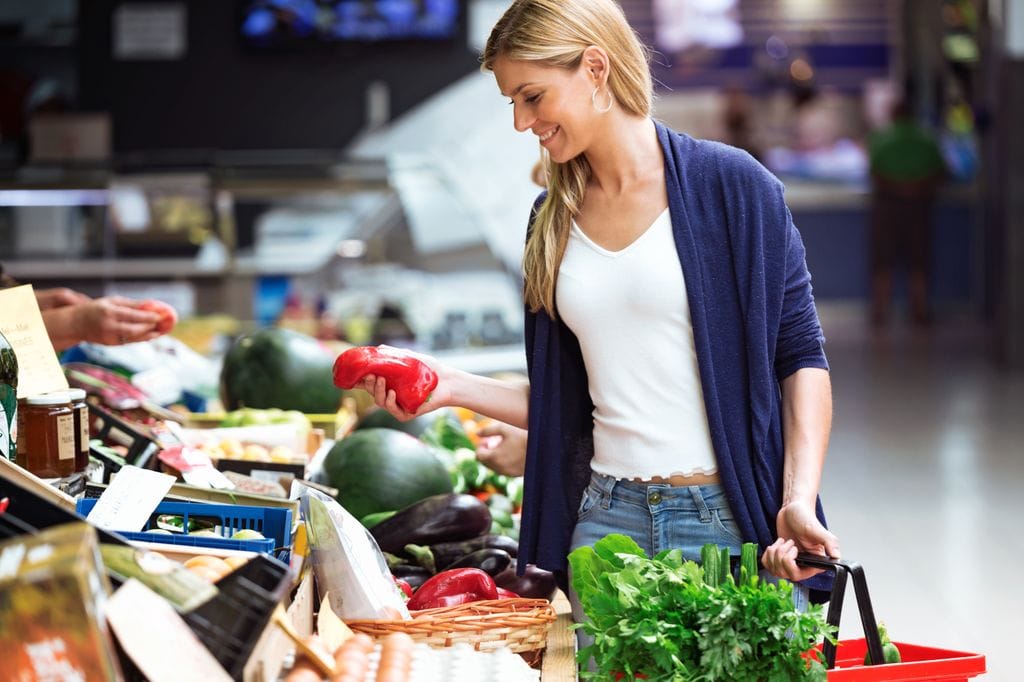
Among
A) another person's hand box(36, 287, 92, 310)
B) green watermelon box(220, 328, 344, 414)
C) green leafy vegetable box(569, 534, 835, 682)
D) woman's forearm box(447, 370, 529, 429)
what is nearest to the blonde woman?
woman's forearm box(447, 370, 529, 429)

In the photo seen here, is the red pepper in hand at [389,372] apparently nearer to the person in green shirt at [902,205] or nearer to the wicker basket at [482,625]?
the wicker basket at [482,625]

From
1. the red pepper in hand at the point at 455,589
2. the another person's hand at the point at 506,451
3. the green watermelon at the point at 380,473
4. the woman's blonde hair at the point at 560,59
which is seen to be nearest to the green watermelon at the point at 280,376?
the green watermelon at the point at 380,473

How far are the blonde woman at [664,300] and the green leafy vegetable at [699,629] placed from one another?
0.37 metres

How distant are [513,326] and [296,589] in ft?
10.1

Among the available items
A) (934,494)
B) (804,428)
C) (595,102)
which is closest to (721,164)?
(595,102)

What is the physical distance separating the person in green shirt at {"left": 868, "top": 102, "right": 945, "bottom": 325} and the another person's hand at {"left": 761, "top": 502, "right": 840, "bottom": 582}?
11.2m

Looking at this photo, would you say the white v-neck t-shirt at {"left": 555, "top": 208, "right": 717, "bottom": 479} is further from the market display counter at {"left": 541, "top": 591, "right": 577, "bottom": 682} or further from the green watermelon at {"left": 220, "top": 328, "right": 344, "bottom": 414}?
the green watermelon at {"left": 220, "top": 328, "right": 344, "bottom": 414}

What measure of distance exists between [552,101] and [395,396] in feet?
1.81

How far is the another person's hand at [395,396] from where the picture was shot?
2.29 m

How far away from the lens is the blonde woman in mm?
2182

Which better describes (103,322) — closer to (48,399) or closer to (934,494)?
(48,399)

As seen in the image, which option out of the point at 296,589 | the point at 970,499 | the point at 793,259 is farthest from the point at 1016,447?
the point at 296,589

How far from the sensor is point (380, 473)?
3266mm

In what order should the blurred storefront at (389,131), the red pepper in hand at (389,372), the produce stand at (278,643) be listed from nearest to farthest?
1. the produce stand at (278,643)
2. the red pepper in hand at (389,372)
3. the blurred storefront at (389,131)
